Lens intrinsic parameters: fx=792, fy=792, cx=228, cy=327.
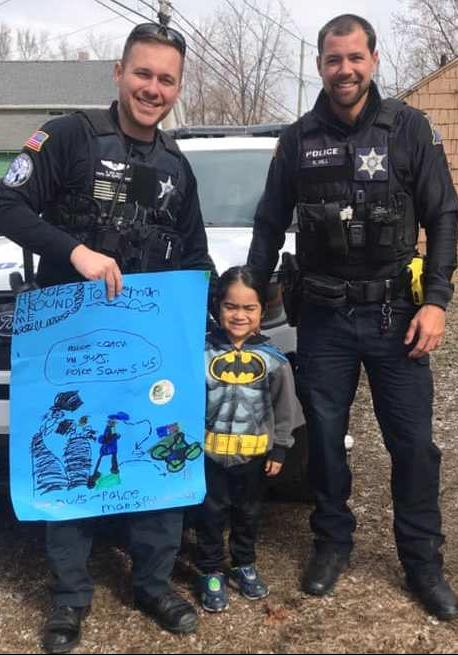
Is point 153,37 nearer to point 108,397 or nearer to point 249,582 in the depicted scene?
point 108,397

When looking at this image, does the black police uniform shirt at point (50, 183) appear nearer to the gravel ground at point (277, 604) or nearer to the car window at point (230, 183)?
the gravel ground at point (277, 604)

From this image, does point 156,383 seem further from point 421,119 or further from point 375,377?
point 421,119

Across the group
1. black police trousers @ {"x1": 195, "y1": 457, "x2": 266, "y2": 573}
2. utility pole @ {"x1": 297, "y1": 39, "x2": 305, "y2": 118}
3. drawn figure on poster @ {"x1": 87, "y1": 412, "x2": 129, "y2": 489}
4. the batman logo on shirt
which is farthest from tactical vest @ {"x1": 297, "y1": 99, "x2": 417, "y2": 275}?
utility pole @ {"x1": 297, "y1": 39, "x2": 305, "y2": 118}

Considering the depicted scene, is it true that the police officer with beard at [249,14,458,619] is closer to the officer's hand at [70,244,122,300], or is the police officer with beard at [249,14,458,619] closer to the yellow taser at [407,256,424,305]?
the yellow taser at [407,256,424,305]

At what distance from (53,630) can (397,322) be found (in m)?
1.61

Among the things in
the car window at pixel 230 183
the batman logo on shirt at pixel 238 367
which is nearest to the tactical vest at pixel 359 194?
the batman logo on shirt at pixel 238 367

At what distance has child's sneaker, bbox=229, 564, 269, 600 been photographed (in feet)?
9.65

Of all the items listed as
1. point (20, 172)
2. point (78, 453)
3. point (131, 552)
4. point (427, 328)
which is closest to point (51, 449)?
point (78, 453)

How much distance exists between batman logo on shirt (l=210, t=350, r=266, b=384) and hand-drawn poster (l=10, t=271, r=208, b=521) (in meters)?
0.08

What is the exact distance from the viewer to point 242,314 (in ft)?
9.53

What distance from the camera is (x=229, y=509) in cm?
→ 303

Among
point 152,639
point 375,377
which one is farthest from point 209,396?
point 152,639

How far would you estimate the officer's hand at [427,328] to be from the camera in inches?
111

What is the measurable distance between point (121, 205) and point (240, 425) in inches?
35.2
